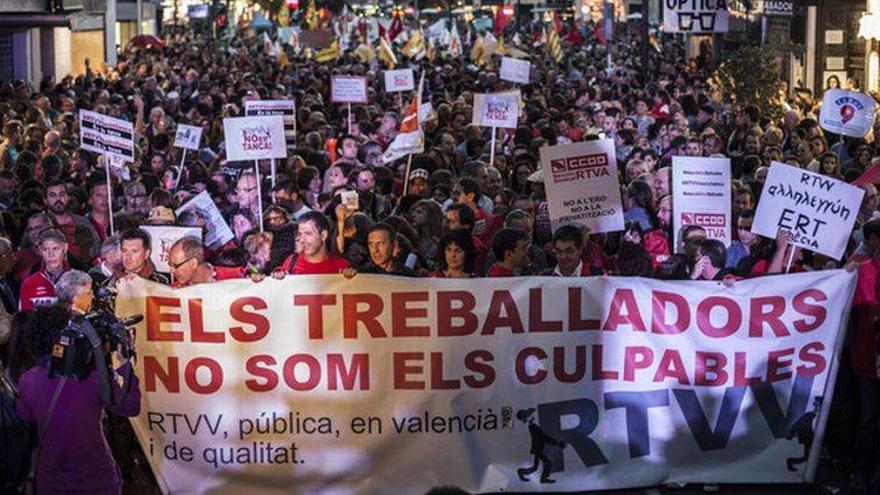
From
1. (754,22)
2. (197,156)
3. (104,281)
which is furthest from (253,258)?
(754,22)

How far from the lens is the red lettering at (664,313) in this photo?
9.38m

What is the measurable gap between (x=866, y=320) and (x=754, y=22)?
31.5 meters

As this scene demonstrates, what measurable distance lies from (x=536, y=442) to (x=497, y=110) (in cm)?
987

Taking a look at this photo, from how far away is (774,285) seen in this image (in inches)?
372

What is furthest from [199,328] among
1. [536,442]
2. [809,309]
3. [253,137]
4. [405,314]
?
[253,137]

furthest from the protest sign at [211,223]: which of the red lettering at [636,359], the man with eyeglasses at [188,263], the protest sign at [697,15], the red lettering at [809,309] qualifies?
the protest sign at [697,15]

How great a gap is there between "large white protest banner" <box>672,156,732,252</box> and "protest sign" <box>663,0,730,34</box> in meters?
18.2

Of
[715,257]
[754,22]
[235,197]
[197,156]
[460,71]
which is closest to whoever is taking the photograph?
[715,257]

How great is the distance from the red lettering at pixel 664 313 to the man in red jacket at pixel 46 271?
126 inches

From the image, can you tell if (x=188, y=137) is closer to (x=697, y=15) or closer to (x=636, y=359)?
(x=636, y=359)

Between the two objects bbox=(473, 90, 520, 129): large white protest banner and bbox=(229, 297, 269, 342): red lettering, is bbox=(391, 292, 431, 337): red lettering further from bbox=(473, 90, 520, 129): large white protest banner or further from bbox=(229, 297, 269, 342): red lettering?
bbox=(473, 90, 520, 129): large white protest banner

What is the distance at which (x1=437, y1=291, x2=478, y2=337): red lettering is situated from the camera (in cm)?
934

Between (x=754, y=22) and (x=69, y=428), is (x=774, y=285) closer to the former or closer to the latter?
(x=69, y=428)

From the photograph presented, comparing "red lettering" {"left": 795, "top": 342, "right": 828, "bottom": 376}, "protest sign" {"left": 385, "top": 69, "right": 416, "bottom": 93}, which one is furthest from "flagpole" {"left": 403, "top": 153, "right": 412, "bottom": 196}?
"protest sign" {"left": 385, "top": 69, "right": 416, "bottom": 93}
